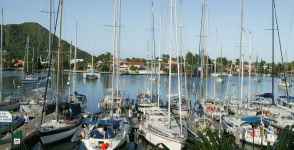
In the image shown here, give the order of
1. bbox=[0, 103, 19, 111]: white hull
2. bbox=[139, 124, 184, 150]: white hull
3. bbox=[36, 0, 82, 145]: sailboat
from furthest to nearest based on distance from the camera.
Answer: bbox=[0, 103, 19, 111]: white hull → bbox=[36, 0, 82, 145]: sailboat → bbox=[139, 124, 184, 150]: white hull

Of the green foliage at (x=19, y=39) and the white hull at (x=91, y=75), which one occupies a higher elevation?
the green foliage at (x=19, y=39)

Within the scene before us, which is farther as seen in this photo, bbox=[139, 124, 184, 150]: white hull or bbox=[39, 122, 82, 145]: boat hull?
bbox=[39, 122, 82, 145]: boat hull

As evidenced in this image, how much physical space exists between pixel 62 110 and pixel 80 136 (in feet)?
12.7

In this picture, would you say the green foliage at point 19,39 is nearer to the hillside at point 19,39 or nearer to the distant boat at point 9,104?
the hillside at point 19,39

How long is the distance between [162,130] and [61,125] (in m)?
7.73

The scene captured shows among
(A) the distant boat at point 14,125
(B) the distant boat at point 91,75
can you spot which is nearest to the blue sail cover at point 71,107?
(A) the distant boat at point 14,125

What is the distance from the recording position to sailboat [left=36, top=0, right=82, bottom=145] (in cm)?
1778

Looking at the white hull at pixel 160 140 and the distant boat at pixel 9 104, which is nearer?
the white hull at pixel 160 140

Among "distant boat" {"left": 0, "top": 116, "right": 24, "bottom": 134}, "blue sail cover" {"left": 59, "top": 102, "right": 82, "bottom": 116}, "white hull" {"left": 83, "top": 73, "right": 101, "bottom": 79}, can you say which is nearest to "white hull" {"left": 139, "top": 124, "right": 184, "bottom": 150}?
"blue sail cover" {"left": 59, "top": 102, "right": 82, "bottom": 116}

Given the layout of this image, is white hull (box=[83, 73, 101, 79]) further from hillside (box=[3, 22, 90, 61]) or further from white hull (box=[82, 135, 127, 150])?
white hull (box=[82, 135, 127, 150])

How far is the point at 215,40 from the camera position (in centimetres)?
3888

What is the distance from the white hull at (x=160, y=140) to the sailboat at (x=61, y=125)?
221 inches

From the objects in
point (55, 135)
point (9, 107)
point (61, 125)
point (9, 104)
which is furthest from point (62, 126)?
point (9, 104)

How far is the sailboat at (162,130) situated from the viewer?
16.2m
